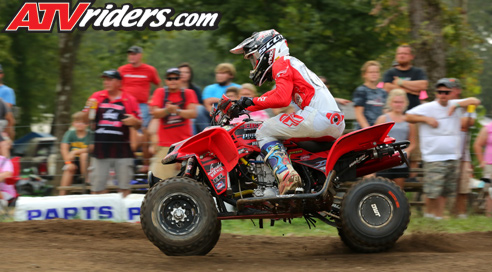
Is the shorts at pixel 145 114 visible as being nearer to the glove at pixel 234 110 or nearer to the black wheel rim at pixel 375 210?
the glove at pixel 234 110

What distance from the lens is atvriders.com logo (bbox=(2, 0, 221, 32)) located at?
15312 mm

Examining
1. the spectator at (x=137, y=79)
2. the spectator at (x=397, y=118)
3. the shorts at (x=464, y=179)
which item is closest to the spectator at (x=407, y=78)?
the spectator at (x=397, y=118)

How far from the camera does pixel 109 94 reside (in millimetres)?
9938

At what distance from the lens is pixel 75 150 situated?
1055cm

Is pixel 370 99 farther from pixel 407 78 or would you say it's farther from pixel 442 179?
pixel 442 179

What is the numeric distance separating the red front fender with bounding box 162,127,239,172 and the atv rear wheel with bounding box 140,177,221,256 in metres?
0.27

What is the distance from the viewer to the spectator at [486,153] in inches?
380

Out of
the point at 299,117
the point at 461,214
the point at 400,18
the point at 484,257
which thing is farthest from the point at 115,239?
the point at 400,18

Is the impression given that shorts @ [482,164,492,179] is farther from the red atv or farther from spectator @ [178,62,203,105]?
spectator @ [178,62,203,105]

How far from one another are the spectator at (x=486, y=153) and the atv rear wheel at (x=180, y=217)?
14.9ft

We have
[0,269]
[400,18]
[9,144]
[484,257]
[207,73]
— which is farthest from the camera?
[207,73]

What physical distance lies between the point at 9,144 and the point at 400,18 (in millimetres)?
8566

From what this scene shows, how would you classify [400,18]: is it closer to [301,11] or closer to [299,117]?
[301,11]

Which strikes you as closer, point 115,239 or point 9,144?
point 115,239
